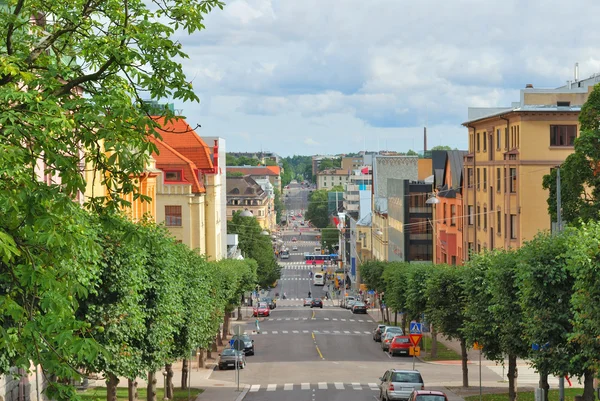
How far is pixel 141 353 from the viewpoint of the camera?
101ft

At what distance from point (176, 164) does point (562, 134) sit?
96.6 ft

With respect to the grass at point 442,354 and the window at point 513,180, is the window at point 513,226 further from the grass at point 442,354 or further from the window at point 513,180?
the grass at point 442,354

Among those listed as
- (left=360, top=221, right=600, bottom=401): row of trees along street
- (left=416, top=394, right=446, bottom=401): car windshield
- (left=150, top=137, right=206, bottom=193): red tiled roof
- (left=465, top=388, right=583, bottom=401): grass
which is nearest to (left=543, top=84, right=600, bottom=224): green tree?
(left=360, top=221, right=600, bottom=401): row of trees along street

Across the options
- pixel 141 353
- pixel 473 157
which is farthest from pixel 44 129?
pixel 473 157

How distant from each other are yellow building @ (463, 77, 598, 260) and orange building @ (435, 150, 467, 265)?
12.5 meters

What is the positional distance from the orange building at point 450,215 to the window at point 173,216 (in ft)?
76.1

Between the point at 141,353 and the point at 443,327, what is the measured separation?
2236cm

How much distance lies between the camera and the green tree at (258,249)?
438 feet

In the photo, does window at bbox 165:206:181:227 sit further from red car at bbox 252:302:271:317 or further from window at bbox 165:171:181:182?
red car at bbox 252:302:271:317

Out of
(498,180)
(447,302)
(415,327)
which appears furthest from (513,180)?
(415,327)

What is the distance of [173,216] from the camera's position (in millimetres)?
78562

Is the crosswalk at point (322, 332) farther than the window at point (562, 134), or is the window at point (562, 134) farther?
the crosswalk at point (322, 332)

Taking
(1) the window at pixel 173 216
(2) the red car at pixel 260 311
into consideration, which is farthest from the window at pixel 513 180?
(2) the red car at pixel 260 311

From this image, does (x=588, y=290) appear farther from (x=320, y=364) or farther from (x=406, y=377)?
(x=320, y=364)
